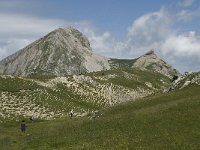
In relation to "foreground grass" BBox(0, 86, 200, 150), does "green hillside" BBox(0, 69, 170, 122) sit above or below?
above

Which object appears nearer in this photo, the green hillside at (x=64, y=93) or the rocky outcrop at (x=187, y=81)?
the rocky outcrop at (x=187, y=81)

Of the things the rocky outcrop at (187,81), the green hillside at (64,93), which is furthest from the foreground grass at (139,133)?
the green hillside at (64,93)

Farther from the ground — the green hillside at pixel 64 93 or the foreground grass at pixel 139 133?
the green hillside at pixel 64 93

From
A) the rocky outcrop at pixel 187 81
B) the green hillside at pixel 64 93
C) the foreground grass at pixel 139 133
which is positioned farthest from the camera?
the green hillside at pixel 64 93

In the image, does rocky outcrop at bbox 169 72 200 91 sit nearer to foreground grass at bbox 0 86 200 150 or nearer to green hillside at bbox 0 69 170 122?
foreground grass at bbox 0 86 200 150

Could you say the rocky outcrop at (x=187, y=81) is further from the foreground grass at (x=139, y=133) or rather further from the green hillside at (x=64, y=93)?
the green hillside at (x=64, y=93)

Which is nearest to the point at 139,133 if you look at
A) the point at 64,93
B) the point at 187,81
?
the point at 187,81

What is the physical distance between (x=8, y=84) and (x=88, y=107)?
2658cm

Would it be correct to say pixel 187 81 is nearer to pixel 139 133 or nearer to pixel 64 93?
pixel 139 133

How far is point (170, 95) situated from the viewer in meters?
77.6

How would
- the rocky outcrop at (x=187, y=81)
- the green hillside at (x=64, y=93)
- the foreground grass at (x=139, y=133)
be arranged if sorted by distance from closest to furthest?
the foreground grass at (x=139, y=133) → the rocky outcrop at (x=187, y=81) → the green hillside at (x=64, y=93)

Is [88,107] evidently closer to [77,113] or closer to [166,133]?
[77,113]

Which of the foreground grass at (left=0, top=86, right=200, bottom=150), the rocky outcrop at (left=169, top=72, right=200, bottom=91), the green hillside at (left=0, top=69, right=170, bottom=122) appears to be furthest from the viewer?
the green hillside at (left=0, top=69, right=170, bottom=122)

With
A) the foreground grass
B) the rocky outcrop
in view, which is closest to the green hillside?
the rocky outcrop
